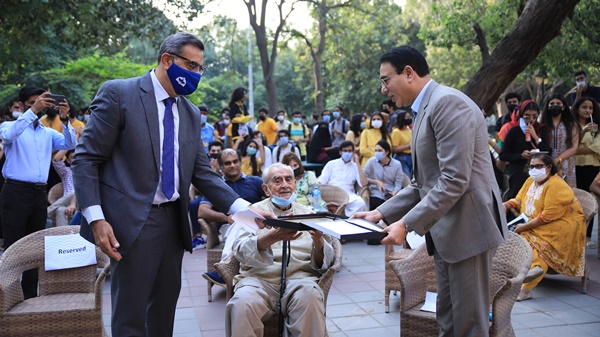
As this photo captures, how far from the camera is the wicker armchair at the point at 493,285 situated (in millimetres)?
3650

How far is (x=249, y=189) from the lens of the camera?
6602 mm

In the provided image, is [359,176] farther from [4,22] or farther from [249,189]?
[4,22]

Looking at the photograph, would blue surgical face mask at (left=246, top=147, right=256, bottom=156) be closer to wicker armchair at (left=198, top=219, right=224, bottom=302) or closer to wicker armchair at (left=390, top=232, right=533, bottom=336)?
wicker armchair at (left=198, top=219, right=224, bottom=302)

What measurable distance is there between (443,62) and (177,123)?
90.6 feet

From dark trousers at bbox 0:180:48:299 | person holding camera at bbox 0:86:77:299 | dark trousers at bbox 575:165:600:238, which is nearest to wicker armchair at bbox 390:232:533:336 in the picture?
person holding camera at bbox 0:86:77:299

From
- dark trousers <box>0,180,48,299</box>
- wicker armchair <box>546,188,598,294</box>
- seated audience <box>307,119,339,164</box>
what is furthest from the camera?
seated audience <box>307,119,339,164</box>

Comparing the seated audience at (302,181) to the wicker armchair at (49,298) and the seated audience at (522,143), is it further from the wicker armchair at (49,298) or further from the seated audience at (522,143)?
the wicker armchair at (49,298)

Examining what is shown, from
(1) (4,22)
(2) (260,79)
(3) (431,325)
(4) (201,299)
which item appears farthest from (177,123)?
(2) (260,79)

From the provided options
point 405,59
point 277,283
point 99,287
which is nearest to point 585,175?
point 277,283

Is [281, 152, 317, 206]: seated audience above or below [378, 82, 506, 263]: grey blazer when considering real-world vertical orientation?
below

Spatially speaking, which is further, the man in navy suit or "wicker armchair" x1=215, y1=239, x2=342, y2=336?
"wicker armchair" x1=215, y1=239, x2=342, y2=336

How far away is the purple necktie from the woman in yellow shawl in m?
4.11

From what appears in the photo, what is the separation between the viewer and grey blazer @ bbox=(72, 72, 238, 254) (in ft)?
9.37

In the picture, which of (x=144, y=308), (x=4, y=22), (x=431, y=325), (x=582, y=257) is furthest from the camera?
(x=4, y=22)
